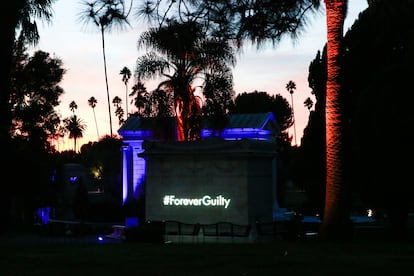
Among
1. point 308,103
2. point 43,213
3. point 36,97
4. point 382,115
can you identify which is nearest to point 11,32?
point 382,115

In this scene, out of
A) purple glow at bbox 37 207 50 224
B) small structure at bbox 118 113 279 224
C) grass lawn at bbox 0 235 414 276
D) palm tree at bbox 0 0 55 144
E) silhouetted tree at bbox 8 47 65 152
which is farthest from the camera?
purple glow at bbox 37 207 50 224

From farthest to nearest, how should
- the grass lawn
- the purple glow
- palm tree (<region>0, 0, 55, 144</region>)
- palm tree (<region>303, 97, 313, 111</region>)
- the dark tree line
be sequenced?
1. palm tree (<region>303, 97, 313, 111</region>)
2. the purple glow
3. the dark tree line
4. palm tree (<region>0, 0, 55, 144</region>)
5. the grass lawn

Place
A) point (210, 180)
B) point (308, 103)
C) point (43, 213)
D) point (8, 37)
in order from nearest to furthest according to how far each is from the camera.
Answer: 1. point (8, 37)
2. point (210, 180)
3. point (43, 213)
4. point (308, 103)

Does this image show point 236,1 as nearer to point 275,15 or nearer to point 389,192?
point 275,15

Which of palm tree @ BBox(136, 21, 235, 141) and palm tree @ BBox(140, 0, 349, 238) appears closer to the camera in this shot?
palm tree @ BBox(140, 0, 349, 238)

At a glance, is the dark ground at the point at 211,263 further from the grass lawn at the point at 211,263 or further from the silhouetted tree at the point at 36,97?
the silhouetted tree at the point at 36,97

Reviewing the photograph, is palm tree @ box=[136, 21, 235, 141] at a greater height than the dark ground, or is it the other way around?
palm tree @ box=[136, 21, 235, 141]

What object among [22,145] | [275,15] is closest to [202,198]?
[275,15]

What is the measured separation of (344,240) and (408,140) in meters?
9.07

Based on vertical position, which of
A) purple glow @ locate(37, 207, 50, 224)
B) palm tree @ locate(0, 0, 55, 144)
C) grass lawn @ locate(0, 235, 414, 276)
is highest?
palm tree @ locate(0, 0, 55, 144)

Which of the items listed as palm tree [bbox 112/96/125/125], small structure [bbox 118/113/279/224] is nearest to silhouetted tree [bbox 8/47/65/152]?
small structure [bbox 118/113/279/224]

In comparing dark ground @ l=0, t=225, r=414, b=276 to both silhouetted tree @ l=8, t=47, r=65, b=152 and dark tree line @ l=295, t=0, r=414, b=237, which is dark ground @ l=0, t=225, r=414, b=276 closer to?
dark tree line @ l=295, t=0, r=414, b=237

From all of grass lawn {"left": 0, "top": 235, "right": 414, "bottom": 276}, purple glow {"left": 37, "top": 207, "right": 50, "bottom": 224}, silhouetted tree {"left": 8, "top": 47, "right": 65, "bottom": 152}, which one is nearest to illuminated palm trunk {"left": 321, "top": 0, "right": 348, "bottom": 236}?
grass lawn {"left": 0, "top": 235, "right": 414, "bottom": 276}

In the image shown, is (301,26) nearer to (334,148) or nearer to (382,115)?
(334,148)
